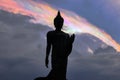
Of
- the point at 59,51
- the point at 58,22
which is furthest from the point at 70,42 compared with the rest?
the point at 58,22

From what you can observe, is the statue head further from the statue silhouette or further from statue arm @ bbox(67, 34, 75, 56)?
statue arm @ bbox(67, 34, 75, 56)

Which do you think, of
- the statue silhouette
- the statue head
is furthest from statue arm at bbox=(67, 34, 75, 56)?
the statue head

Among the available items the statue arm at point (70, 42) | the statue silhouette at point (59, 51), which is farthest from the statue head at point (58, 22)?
the statue arm at point (70, 42)

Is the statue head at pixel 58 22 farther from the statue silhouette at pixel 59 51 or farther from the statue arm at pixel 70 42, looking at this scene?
the statue arm at pixel 70 42

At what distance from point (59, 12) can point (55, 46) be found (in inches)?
57.5

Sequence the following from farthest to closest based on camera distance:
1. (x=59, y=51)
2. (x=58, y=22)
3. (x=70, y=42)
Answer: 1. (x=58, y=22)
2. (x=59, y=51)
3. (x=70, y=42)

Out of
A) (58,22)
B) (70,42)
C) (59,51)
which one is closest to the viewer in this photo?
(70,42)

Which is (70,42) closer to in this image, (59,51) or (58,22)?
(59,51)

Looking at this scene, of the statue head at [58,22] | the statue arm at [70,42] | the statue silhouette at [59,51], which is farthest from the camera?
the statue head at [58,22]

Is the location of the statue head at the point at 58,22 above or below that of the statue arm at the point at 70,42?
above

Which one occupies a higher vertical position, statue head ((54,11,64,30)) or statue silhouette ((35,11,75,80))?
statue head ((54,11,64,30))

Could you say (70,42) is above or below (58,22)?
below

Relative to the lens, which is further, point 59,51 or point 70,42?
point 59,51

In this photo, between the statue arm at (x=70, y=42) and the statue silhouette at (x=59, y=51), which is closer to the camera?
the statue arm at (x=70, y=42)
